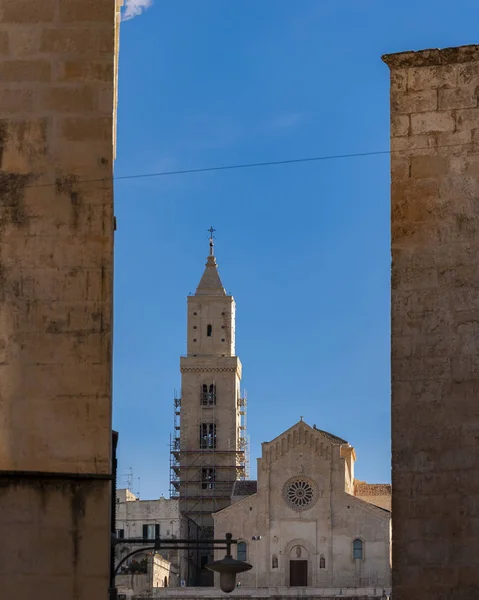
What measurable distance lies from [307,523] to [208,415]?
14.1 m

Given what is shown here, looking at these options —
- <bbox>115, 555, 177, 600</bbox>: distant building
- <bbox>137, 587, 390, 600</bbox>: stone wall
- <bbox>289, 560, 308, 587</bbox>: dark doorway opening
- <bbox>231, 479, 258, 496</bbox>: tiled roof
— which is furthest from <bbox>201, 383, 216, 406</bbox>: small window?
A: <bbox>137, 587, 390, 600</bbox>: stone wall

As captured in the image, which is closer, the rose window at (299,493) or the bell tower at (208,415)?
the rose window at (299,493)

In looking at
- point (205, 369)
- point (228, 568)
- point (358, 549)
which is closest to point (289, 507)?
point (358, 549)

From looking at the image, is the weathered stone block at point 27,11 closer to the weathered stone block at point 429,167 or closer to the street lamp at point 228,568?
the weathered stone block at point 429,167

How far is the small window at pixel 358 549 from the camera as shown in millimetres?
66562

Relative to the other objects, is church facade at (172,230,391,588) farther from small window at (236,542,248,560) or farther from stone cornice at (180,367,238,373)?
stone cornice at (180,367,238,373)

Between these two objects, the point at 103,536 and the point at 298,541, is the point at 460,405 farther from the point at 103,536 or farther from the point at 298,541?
the point at 298,541

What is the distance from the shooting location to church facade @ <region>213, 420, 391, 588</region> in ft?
217

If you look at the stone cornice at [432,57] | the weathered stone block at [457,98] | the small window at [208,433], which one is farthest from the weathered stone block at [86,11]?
the small window at [208,433]

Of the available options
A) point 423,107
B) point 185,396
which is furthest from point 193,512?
point 423,107

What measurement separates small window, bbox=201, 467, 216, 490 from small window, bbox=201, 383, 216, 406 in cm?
404

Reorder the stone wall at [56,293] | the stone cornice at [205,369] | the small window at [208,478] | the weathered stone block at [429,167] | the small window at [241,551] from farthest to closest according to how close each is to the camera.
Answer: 1. the stone cornice at [205,369]
2. the small window at [208,478]
3. the small window at [241,551]
4. the weathered stone block at [429,167]
5. the stone wall at [56,293]

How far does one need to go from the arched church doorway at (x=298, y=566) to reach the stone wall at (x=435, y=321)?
6001 cm

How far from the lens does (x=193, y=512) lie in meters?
77.6
